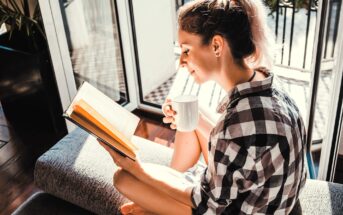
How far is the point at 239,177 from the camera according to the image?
1067 millimetres

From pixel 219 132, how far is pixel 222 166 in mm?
92

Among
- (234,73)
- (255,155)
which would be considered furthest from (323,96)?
(255,155)

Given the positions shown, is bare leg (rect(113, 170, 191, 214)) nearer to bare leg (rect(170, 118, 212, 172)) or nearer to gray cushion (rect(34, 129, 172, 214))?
gray cushion (rect(34, 129, 172, 214))

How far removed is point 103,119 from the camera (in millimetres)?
1264

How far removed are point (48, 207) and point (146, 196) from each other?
43cm

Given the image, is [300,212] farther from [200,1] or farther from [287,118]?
[200,1]

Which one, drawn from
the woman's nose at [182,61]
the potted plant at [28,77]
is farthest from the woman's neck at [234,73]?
the potted plant at [28,77]

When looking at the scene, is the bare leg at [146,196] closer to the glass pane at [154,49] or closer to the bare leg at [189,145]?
the bare leg at [189,145]

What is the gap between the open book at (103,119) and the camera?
1.20 metres

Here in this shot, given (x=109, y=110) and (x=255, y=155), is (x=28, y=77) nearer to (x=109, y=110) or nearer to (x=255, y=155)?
(x=109, y=110)

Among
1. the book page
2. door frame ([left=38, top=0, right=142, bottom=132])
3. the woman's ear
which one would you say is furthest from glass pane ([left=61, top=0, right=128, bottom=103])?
the woman's ear

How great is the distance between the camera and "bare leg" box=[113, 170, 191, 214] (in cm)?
128

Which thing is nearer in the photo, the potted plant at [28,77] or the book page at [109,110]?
the book page at [109,110]


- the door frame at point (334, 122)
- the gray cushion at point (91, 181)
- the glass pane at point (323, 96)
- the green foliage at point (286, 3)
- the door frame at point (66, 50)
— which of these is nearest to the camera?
the gray cushion at point (91, 181)
